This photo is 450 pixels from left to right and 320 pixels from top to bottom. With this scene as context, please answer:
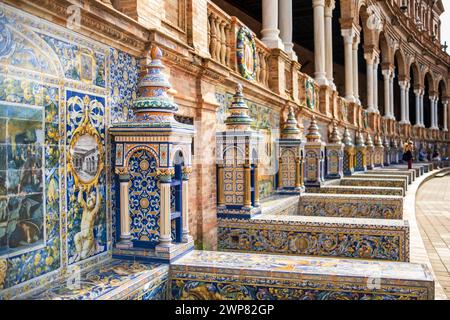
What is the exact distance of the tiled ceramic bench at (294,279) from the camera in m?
3.18

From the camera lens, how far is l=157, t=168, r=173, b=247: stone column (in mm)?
3570

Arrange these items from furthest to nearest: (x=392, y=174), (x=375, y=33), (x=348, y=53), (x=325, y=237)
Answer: (x=375, y=33), (x=348, y=53), (x=392, y=174), (x=325, y=237)

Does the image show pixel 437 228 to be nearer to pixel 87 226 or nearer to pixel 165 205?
pixel 165 205

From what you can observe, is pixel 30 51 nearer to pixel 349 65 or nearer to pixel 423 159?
pixel 349 65

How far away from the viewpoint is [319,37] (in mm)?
12656

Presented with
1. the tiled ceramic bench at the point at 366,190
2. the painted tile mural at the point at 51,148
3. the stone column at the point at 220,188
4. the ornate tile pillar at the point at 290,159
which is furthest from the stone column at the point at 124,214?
the tiled ceramic bench at the point at 366,190

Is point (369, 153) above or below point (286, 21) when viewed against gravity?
below

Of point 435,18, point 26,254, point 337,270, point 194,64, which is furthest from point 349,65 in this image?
point 435,18

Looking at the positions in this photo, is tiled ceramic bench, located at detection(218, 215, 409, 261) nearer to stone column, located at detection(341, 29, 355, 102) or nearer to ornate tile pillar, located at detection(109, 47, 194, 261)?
ornate tile pillar, located at detection(109, 47, 194, 261)

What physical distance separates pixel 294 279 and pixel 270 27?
645 cm

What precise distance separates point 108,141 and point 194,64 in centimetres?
181

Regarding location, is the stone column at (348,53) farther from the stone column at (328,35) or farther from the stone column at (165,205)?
the stone column at (165,205)

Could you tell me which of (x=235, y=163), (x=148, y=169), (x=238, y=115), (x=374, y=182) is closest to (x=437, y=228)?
(x=374, y=182)

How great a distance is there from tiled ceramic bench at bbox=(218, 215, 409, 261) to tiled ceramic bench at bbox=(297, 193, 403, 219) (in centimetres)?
207
